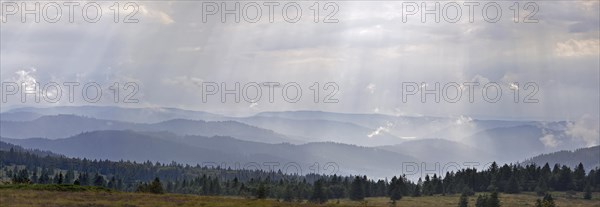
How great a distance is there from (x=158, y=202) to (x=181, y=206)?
19.1 ft

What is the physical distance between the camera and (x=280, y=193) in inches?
7820

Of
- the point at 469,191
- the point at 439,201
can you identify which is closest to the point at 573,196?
the point at 469,191

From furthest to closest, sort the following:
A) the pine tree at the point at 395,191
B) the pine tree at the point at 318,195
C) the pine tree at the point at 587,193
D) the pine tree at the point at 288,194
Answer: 1. the pine tree at the point at 587,193
2. the pine tree at the point at 395,191
3. the pine tree at the point at 318,195
4. the pine tree at the point at 288,194

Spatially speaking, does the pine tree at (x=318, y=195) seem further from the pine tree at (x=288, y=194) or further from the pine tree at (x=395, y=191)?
the pine tree at (x=395, y=191)

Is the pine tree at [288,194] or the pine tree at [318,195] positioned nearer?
the pine tree at [288,194]

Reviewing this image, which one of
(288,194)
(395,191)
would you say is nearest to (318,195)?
(288,194)

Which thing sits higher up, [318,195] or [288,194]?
[288,194]

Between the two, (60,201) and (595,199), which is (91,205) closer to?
(60,201)

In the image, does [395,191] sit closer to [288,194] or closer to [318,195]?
[318,195]

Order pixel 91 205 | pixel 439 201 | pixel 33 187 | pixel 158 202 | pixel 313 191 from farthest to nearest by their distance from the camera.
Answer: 1. pixel 313 191
2. pixel 439 201
3. pixel 33 187
4. pixel 158 202
5. pixel 91 205

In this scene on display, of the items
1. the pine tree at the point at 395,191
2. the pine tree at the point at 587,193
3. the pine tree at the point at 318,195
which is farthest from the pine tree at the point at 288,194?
the pine tree at the point at 587,193

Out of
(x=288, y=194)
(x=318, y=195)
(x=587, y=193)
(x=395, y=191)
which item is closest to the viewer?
(x=288, y=194)

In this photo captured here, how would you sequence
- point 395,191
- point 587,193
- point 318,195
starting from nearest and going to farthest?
point 318,195 < point 587,193 < point 395,191

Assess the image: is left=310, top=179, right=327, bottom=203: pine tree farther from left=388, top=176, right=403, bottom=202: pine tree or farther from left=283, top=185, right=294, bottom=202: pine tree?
left=388, top=176, right=403, bottom=202: pine tree
